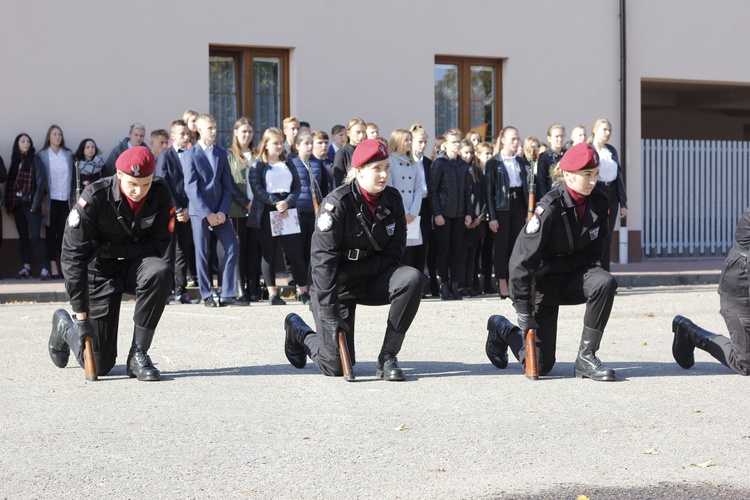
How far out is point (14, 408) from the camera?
6.93 m

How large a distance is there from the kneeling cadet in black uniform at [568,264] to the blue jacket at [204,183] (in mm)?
5941

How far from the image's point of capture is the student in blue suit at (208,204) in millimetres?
13156

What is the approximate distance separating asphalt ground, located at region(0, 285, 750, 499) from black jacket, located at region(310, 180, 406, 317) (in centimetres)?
64

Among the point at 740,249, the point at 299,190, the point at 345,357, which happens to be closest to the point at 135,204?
the point at 345,357

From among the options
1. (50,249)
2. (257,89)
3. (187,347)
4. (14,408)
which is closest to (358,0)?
(257,89)

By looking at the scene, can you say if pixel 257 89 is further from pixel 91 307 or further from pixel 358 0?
pixel 91 307

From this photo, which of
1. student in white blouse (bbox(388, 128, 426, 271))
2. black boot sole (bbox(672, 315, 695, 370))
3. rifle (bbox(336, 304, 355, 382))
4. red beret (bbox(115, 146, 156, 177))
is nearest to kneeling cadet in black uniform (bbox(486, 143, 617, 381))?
black boot sole (bbox(672, 315, 695, 370))

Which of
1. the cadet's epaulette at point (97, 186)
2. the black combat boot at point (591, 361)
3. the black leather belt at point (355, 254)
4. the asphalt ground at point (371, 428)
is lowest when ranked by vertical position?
the asphalt ground at point (371, 428)

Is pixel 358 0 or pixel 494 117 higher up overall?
pixel 358 0

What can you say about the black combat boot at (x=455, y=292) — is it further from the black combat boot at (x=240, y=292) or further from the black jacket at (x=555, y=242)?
the black jacket at (x=555, y=242)

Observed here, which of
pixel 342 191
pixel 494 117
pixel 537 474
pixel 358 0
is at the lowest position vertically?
pixel 537 474

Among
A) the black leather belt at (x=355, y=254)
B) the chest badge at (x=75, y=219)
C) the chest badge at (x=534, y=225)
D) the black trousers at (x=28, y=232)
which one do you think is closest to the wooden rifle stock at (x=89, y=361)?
the chest badge at (x=75, y=219)

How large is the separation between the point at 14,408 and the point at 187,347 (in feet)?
9.13

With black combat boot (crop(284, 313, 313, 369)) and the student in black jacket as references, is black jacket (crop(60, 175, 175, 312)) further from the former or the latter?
the student in black jacket
